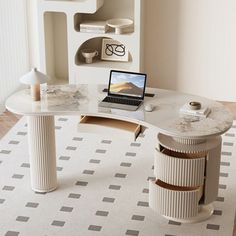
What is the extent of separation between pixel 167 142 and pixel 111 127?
484 millimetres

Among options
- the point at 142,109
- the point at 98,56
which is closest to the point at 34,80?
the point at 142,109

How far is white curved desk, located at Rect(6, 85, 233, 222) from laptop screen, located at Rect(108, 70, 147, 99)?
100 mm

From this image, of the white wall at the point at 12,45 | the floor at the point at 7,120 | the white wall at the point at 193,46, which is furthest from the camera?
the white wall at the point at 12,45

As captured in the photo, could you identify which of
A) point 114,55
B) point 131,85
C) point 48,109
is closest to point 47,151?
point 48,109

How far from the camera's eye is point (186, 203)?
4.88 meters

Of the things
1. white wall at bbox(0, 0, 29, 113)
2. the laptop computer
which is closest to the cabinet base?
the laptop computer

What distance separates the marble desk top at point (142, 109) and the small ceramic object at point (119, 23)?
4.39 feet

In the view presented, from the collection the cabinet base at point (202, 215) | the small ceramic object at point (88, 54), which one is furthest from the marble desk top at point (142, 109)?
the small ceramic object at point (88, 54)

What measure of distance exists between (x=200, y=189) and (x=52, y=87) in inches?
57.5

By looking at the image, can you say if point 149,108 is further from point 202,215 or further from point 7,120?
point 7,120

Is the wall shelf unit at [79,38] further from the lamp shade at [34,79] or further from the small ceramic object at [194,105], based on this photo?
the small ceramic object at [194,105]

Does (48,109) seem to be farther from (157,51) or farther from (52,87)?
(157,51)

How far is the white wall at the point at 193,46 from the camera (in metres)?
6.78

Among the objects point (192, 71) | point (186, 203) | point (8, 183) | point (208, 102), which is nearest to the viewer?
point (186, 203)
